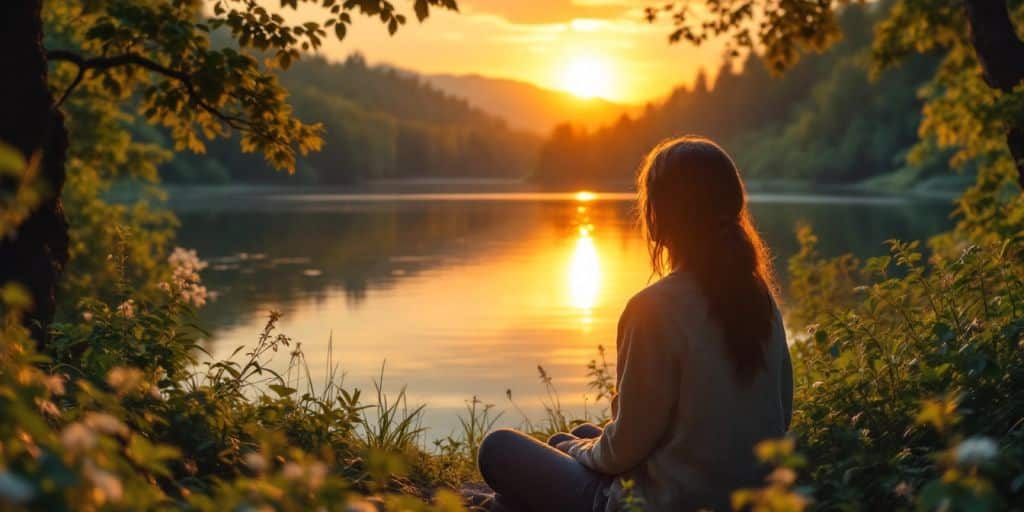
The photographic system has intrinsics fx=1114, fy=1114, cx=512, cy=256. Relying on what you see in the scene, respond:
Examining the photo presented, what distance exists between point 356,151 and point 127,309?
384 ft

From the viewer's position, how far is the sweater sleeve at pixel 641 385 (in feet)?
11.1

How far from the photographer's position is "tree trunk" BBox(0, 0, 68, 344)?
564cm

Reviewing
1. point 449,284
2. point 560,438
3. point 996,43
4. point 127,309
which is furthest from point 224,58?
point 449,284

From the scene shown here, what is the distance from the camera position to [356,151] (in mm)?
120438

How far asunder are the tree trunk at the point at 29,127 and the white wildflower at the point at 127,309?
2.33ft

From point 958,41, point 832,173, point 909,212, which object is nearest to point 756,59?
point 832,173

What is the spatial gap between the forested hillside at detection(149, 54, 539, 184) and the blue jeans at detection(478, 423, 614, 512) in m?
58.3

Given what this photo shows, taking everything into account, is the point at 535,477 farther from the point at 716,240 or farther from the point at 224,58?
the point at 224,58

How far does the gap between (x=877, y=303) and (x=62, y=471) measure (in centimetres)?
435

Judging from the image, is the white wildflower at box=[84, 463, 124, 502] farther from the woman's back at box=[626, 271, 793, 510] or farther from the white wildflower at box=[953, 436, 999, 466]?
the woman's back at box=[626, 271, 793, 510]

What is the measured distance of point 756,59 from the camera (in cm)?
12925

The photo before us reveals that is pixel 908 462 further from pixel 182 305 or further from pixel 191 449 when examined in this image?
pixel 182 305

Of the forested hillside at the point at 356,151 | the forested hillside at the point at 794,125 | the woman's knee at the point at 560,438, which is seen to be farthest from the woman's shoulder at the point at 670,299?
the forested hillside at the point at 794,125

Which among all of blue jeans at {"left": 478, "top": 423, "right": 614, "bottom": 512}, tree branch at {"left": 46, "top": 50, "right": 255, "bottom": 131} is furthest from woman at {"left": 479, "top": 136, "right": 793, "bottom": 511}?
tree branch at {"left": 46, "top": 50, "right": 255, "bottom": 131}
